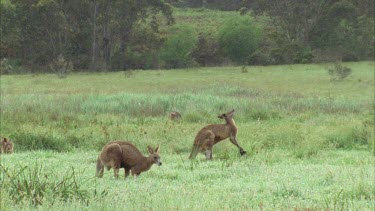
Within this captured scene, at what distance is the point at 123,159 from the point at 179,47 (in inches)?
2234

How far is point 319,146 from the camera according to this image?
16047 millimetres

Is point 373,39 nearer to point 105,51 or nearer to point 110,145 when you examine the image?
point 105,51

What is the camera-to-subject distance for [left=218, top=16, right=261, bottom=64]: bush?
2790 inches

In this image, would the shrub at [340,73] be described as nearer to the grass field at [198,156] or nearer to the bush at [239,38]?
the grass field at [198,156]

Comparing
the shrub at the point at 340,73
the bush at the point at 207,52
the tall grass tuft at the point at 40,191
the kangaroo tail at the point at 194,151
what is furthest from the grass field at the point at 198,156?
the bush at the point at 207,52

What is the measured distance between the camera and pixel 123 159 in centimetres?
1031

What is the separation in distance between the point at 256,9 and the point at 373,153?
204 feet

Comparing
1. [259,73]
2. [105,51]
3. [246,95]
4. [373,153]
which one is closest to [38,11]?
[105,51]

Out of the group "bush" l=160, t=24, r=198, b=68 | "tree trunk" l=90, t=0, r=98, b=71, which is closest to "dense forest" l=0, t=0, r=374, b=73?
"tree trunk" l=90, t=0, r=98, b=71

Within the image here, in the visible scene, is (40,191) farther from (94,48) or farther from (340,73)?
(94,48)

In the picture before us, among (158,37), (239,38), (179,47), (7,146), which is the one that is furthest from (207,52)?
(7,146)

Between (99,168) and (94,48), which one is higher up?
(94,48)

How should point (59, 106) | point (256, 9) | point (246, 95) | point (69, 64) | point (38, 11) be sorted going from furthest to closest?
point (256, 9) < point (38, 11) < point (69, 64) < point (246, 95) < point (59, 106)

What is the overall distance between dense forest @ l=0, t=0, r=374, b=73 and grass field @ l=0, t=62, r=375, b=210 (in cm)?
3156
